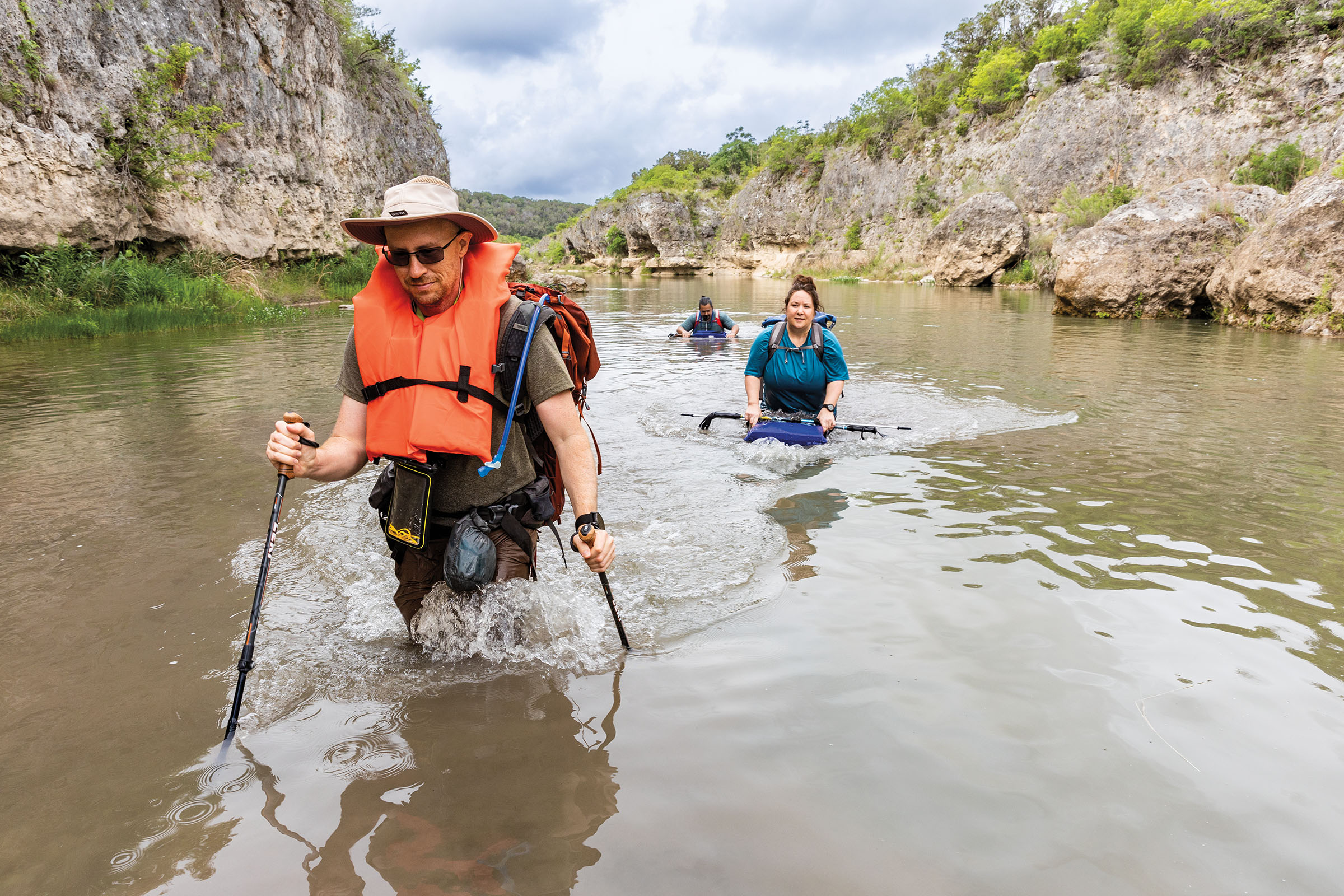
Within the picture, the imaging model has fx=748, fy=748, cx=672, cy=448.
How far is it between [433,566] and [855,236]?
5368 centimetres

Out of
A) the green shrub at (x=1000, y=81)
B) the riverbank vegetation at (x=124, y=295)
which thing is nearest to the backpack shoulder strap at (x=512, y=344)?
the riverbank vegetation at (x=124, y=295)

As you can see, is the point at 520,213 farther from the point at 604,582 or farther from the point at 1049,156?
the point at 604,582

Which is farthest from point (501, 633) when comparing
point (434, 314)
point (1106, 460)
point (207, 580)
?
point (1106, 460)

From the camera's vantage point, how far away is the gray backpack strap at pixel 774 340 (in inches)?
294

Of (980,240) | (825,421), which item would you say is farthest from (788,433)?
(980,240)

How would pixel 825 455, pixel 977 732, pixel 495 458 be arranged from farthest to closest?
pixel 825 455
pixel 495 458
pixel 977 732

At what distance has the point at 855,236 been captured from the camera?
52.7 m

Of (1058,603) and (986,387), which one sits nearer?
(1058,603)

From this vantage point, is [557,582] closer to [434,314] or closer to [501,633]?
[501,633]

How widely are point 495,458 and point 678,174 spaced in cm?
8653

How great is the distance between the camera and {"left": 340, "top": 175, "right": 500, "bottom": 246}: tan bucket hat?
2.75 meters

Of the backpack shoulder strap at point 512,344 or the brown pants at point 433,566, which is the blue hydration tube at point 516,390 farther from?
the brown pants at point 433,566

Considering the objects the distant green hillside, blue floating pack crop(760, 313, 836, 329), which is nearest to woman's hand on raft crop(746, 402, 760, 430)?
blue floating pack crop(760, 313, 836, 329)

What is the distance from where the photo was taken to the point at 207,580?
414 cm
